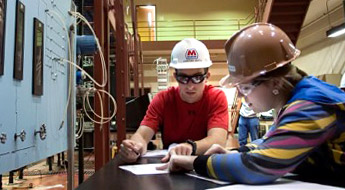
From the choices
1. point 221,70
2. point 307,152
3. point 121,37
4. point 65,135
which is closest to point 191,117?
point 65,135

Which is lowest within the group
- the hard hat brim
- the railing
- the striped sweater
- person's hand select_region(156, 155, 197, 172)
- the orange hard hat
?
person's hand select_region(156, 155, 197, 172)

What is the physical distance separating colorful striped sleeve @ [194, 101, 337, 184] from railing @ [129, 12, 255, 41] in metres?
10.2

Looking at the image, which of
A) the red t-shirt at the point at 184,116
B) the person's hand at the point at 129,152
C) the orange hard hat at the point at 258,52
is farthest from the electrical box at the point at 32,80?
the orange hard hat at the point at 258,52

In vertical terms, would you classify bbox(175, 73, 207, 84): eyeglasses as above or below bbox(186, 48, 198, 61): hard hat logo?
below

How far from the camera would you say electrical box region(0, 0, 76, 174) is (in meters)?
1.05

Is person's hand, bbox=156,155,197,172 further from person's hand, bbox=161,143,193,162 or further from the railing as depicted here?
the railing

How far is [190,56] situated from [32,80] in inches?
31.1

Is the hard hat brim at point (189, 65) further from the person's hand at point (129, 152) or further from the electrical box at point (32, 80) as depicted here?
the electrical box at point (32, 80)

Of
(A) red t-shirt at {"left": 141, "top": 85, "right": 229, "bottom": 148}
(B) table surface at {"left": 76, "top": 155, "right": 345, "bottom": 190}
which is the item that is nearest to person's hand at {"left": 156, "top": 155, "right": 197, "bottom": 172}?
(B) table surface at {"left": 76, "top": 155, "right": 345, "bottom": 190}

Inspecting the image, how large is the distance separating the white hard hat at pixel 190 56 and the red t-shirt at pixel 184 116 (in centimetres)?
24

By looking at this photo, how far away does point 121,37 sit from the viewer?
3.51 meters

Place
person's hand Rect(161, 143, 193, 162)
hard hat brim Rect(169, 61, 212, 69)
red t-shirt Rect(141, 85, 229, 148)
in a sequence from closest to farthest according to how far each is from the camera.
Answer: person's hand Rect(161, 143, 193, 162) < hard hat brim Rect(169, 61, 212, 69) < red t-shirt Rect(141, 85, 229, 148)

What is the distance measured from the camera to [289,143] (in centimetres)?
72

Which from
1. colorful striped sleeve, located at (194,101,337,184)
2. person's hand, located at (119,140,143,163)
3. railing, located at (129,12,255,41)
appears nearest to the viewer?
colorful striped sleeve, located at (194,101,337,184)
